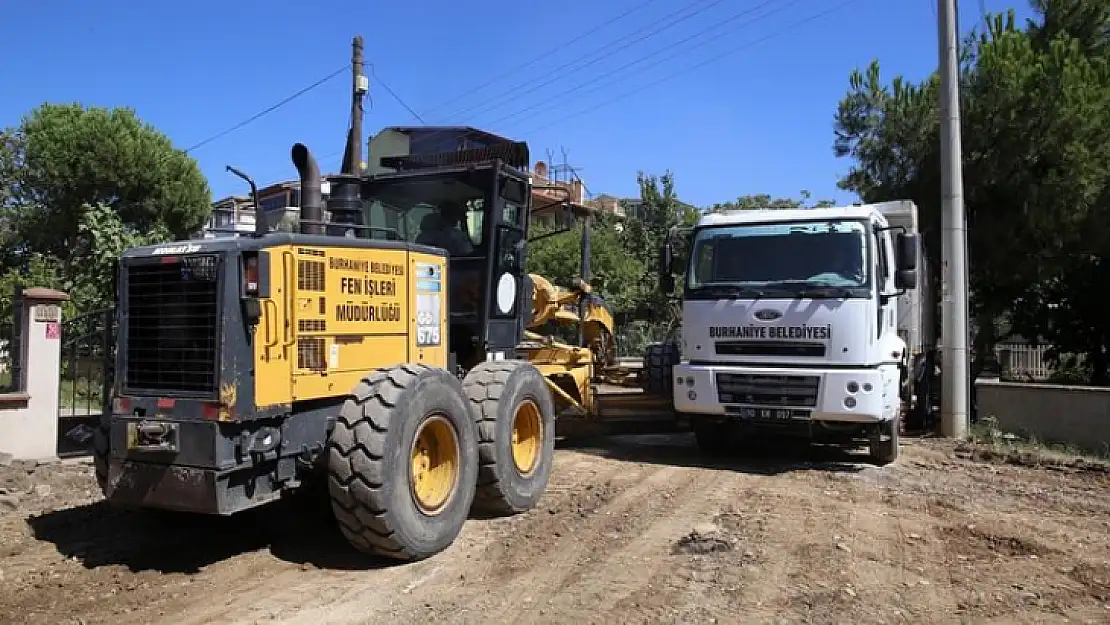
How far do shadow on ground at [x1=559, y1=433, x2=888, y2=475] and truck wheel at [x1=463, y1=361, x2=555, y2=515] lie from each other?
2.56m

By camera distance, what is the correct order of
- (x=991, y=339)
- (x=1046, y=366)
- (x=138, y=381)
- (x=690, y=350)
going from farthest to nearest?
(x=1046, y=366), (x=991, y=339), (x=690, y=350), (x=138, y=381)

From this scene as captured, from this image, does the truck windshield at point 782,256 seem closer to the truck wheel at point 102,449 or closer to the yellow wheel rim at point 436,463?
the yellow wheel rim at point 436,463

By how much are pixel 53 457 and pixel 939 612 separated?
804 centimetres

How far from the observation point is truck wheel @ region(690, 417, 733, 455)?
31.0 feet

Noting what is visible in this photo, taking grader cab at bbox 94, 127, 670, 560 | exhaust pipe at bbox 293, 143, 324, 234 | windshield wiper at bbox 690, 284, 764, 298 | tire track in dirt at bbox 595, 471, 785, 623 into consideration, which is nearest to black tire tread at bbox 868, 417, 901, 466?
windshield wiper at bbox 690, 284, 764, 298

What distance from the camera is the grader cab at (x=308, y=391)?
4758 mm

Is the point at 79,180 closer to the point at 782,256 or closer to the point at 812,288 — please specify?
the point at 782,256

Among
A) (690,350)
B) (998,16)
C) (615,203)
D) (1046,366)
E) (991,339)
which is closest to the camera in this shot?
(690,350)

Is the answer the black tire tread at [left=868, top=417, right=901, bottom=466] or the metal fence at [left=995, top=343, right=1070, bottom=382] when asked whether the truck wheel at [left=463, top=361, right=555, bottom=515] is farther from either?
the metal fence at [left=995, top=343, right=1070, bottom=382]

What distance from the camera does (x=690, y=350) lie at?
9.05 meters

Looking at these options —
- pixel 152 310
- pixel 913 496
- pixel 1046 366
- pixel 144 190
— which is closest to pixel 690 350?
pixel 913 496

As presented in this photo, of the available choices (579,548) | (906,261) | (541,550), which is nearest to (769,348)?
(906,261)

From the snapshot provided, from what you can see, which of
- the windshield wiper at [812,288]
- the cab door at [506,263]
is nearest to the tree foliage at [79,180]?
the cab door at [506,263]

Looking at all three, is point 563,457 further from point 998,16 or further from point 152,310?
point 998,16
